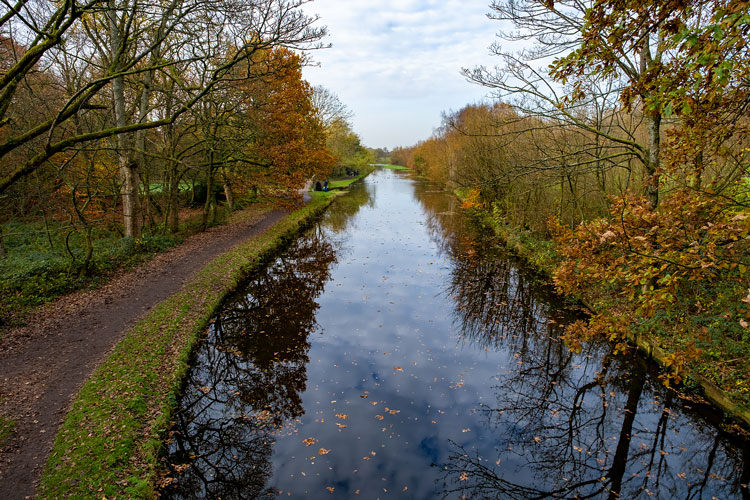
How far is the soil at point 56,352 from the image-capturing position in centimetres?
518

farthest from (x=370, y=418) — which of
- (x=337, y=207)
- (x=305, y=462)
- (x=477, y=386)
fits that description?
(x=337, y=207)

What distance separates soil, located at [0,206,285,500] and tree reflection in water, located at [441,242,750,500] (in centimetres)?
548

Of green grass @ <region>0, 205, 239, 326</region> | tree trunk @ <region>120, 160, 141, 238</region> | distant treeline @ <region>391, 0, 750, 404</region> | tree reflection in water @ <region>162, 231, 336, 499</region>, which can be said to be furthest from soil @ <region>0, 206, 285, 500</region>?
distant treeline @ <region>391, 0, 750, 404</region>

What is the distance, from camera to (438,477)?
5.81 metres

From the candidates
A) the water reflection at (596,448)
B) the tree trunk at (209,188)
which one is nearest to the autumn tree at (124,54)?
the tree trunk at (209,188)

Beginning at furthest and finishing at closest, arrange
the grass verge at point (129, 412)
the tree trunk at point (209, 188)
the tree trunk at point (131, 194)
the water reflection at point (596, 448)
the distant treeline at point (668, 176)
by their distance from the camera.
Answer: the tree trunk at point (209, 188) < the tree trunk at point (131, 194) < the water reflection at point (596, 448) < the grass verge at point (129, 412) < the distant treeline at point (668, 176)

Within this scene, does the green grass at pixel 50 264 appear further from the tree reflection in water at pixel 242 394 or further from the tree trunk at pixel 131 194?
the tree reflection in water at pixel 242 394

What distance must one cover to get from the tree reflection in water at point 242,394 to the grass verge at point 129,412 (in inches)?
13.9

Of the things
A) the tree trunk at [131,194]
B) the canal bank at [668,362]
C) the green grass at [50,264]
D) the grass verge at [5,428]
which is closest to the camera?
the grass verge at [5,428]

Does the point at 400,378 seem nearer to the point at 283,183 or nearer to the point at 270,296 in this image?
the point at 270,296

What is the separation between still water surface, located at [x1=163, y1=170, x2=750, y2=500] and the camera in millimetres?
5707

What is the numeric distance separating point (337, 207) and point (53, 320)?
25190 millimetres

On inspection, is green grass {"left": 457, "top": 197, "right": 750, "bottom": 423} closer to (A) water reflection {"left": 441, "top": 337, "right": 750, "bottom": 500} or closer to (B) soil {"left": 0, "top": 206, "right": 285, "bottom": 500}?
(A) water reflection {"left": 441, "top": 337, "right": 750, "bottom": 500}

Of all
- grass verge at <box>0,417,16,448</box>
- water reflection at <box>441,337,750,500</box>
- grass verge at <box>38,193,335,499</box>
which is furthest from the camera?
water reflection at <box>441,337,750,500</box>
